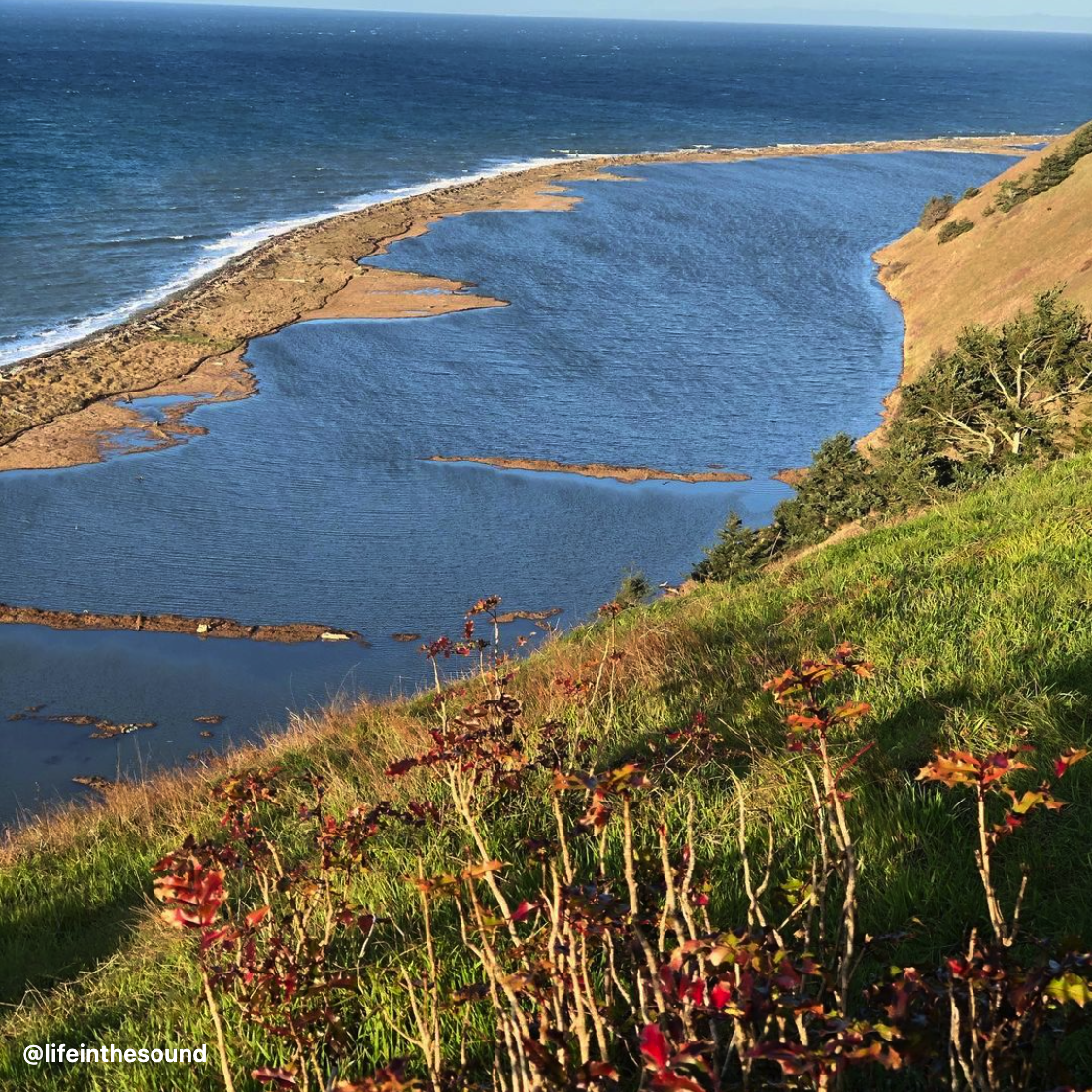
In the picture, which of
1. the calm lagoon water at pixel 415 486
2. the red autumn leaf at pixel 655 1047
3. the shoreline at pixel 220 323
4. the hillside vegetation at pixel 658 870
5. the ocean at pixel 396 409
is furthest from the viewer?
the shoreline at pixel 220 323

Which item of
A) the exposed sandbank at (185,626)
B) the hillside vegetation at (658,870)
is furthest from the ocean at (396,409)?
the hillside vegetation at (658,870)

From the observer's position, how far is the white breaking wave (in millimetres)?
31578

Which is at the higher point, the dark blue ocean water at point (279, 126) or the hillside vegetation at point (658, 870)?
the dark blue ocean water at point (279, 126)

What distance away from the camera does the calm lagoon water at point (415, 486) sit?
660 inches

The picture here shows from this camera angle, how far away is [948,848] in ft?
13.7

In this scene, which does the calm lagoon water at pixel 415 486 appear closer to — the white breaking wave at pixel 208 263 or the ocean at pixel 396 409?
the ocean at pixel 396 409

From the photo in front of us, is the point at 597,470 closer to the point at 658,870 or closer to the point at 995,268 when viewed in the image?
the point at 995,268

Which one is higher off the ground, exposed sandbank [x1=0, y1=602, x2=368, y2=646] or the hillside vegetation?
the hillside vegetation

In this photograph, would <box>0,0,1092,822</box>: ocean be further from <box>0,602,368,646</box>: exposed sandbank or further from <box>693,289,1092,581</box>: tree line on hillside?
<box>693,289,1092,581</box>: tree line on hillside

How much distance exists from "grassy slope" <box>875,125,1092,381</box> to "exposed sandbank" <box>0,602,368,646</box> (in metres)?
18.6

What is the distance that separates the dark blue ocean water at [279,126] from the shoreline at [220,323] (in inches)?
73.9

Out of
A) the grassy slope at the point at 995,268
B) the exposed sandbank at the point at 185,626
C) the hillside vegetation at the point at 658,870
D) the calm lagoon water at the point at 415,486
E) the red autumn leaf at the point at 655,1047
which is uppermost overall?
the grassy slope at the point at 995,268

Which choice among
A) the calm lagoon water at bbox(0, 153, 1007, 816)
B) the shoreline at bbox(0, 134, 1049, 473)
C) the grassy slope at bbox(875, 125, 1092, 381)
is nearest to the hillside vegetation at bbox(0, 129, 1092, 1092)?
the calm lagoon water at bbox(0, 153, 1007, 816)

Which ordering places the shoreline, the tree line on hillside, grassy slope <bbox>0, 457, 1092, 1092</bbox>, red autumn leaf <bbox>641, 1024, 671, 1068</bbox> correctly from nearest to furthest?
red autumn leaf <bbox>641, 1024, 671, 1068</bbox> < grassy slope <bbox>0, 457, 1092, 1092</bbox> < the tree line on hillside < the shoreline
